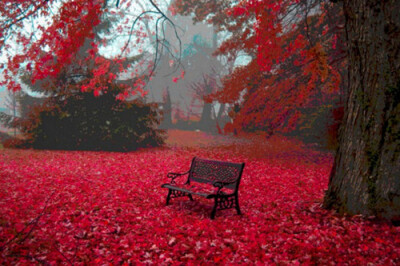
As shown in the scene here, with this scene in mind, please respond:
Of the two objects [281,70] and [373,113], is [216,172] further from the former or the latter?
[281,70]

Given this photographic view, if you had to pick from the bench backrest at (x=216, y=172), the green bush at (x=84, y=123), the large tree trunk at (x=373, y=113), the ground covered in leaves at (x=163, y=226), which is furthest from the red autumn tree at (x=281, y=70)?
the large tree trunk at (x=373, y=113)

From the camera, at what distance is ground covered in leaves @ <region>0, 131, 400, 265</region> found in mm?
3906

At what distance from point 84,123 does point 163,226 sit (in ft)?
34.2

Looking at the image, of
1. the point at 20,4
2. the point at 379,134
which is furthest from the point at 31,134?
the point at 379,134

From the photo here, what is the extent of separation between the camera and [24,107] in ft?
70.9

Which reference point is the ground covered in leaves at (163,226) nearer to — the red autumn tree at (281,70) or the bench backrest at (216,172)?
the bench backrest at (216,172)

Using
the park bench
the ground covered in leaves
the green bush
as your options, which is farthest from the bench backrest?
the green bush

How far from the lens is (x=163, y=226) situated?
16.4ft

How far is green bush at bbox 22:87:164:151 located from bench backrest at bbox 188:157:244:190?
839 cm

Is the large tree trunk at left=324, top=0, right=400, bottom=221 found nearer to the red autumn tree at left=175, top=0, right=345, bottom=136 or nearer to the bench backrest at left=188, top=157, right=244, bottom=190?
the bench backrest at left=188, top=157, right=244, bottom=190

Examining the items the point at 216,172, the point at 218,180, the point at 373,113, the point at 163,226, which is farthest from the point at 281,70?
the point at 163,226

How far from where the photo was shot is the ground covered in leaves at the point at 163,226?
Answer: 3.91 metres

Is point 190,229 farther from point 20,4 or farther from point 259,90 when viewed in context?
point 259,90

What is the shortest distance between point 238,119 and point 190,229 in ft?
24.4
